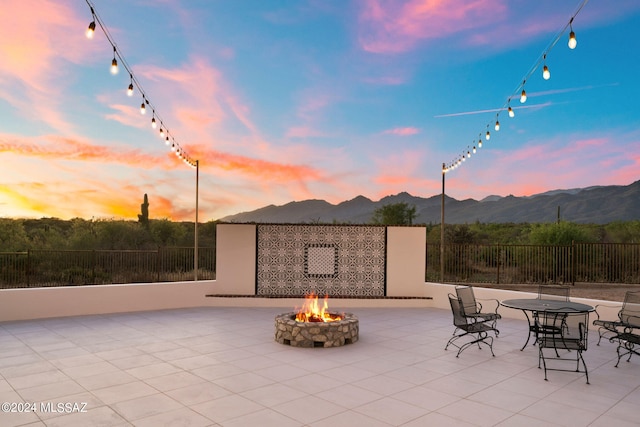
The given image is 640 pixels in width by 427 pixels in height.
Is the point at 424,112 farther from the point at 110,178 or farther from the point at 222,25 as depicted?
the point at 110,178

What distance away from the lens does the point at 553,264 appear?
14.0 meters

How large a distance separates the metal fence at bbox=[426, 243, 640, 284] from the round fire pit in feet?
21.8

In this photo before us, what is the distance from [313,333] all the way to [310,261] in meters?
4.27

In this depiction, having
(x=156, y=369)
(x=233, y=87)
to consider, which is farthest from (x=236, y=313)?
(x=233, y=87)

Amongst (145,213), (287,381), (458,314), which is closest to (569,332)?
(458,314)

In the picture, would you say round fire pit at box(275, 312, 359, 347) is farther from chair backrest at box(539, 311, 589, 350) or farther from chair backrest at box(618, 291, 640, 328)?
chair backrest at box(618, 291, 640, 328)

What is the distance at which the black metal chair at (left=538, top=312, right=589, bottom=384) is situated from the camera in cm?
565

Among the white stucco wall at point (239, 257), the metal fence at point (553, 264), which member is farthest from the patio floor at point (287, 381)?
the metal fence at point (553, 264)

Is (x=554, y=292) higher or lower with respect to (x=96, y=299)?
higher

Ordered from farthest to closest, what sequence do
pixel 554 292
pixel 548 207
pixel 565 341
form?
1. pixel 548 207
2. pixel 554 292
3. pixel 565 341

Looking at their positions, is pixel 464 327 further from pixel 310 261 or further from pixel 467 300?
pixel 310 261

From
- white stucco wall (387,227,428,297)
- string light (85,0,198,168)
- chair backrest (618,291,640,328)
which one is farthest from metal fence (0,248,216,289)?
chair backrest (618,291,640,328)

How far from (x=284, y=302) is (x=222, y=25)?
7074mm

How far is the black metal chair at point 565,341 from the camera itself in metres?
5.65
